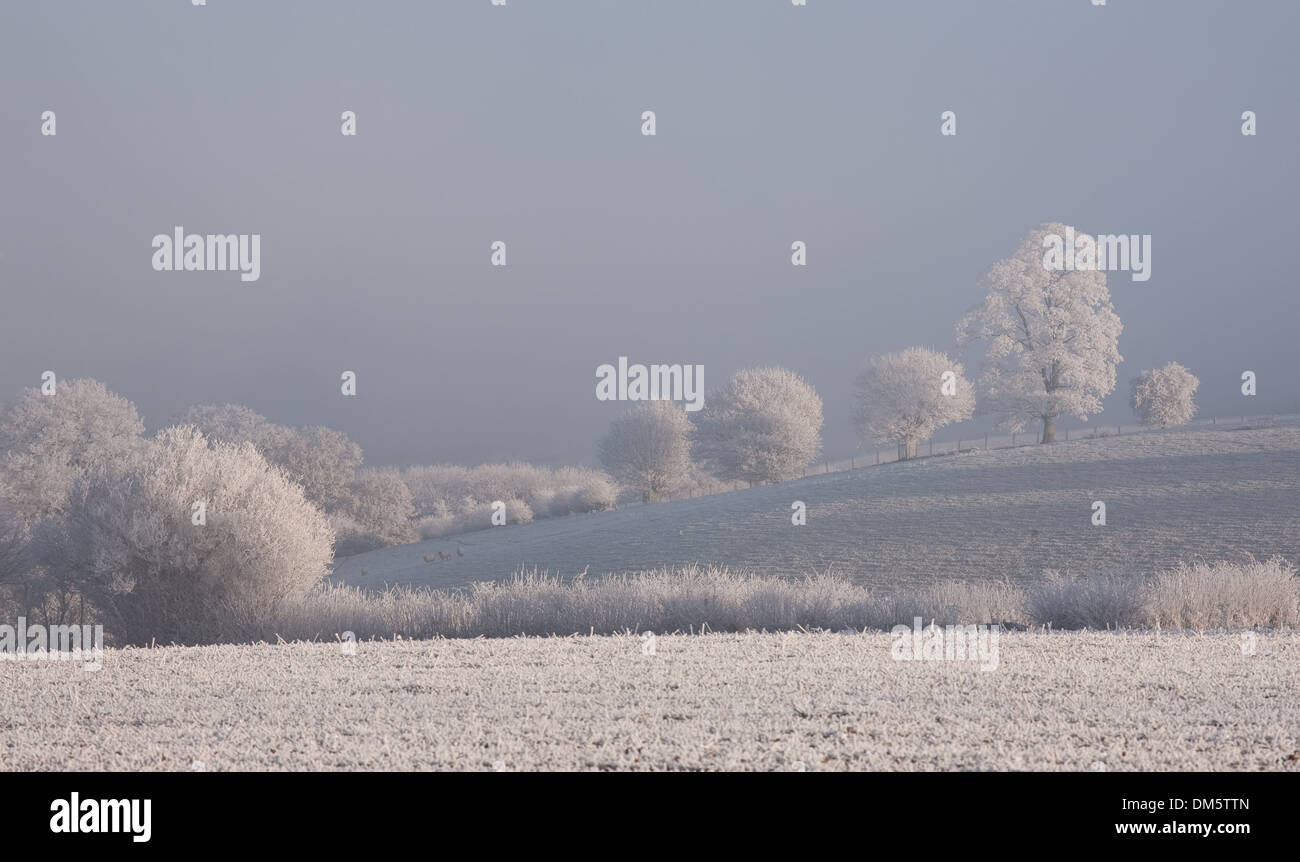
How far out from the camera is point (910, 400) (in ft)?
214

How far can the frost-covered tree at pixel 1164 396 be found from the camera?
245 feet

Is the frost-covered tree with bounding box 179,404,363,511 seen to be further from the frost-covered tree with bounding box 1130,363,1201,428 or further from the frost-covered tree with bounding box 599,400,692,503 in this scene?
the frost-covered tree with bounding box 1130,363,1201,428

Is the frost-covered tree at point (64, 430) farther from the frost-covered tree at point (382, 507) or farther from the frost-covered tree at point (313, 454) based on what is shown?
the frost-covered tree at point (382, 507)

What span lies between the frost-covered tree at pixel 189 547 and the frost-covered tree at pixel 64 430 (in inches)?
1295

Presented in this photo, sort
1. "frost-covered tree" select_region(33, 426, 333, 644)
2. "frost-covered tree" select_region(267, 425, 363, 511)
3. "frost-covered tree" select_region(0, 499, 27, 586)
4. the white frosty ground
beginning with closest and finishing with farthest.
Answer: "frost-covered tree" select_region(33, 426, 333, 644)
"frost-covered tree" select_region(0, 499, 27, 586)
the white frosty ground
"frost-covered tree" select_region(267, 425, 363, 511)

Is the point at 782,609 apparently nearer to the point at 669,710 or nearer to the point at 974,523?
the point at 669,710

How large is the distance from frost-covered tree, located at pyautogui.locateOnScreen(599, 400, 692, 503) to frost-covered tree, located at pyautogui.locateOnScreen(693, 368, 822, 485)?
126cm

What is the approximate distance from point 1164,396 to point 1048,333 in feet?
106

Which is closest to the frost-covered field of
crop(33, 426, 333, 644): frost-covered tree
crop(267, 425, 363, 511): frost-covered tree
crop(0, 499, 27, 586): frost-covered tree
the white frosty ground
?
crop(33, 426, 333, 644): frost-covered tree

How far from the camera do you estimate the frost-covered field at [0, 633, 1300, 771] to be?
18.9ft

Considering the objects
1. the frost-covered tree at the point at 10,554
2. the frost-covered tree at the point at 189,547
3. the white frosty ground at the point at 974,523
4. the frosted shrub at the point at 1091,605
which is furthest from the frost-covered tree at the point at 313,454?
the frosted shrub at the point at 1091,605

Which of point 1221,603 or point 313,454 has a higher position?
point 313,454

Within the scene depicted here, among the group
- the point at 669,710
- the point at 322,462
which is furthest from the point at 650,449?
the point at 669,710
